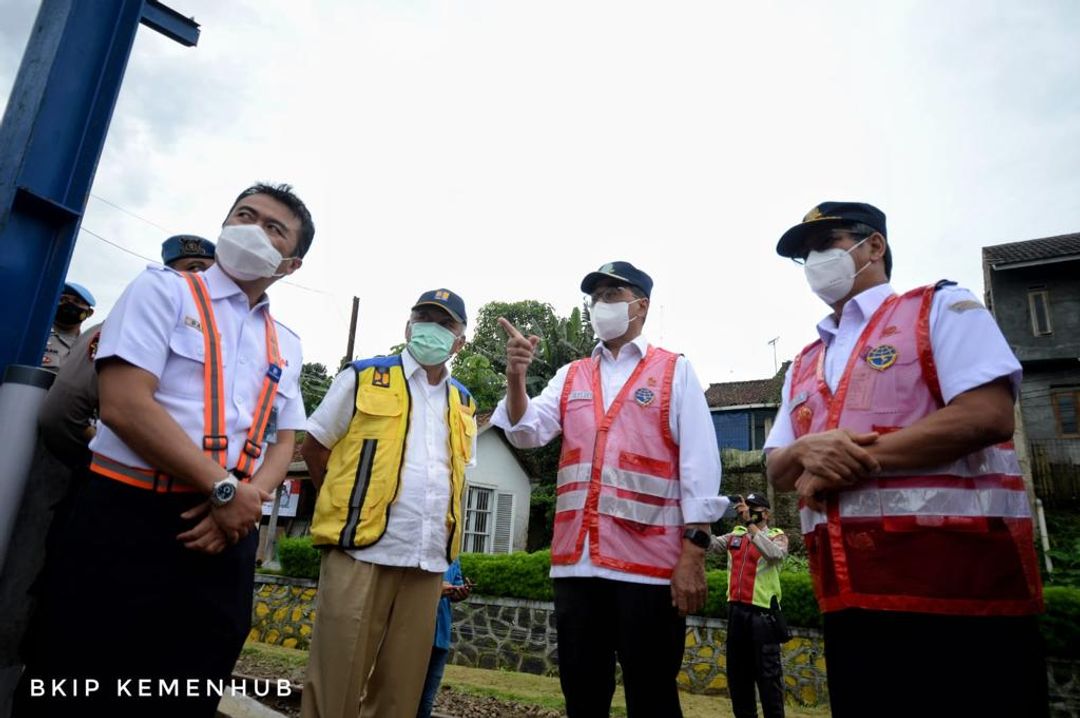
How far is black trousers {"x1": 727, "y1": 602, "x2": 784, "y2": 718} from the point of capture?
591cm

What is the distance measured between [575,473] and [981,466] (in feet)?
5.37

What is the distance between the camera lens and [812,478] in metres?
1.96

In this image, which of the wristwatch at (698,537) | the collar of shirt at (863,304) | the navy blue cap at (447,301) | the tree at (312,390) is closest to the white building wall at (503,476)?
the tree at (312,390)

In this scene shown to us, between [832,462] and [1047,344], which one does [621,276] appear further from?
[1047,344]

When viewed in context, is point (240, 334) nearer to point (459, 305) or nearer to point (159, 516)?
point (159, 516)

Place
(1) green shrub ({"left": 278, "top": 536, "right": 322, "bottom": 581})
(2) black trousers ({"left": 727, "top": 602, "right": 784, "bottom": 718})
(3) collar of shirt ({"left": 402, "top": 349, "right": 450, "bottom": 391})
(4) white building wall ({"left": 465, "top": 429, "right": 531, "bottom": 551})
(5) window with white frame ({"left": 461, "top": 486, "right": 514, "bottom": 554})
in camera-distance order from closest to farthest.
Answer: (3) collar of shirt ({"left": 402, "top": 349, "right": 450, "bottom": 391}), (2) black trousers ({"left": 727, "top": 602, "right": 784, "bottom": 718}), (1) green shrub ({"left": 278, "top": 536, "right": 322, "bottom": 581}), (5) window with white frame ({"left": 461, "top": 486, "right": 514, "bottom": 554}), (4) white building wall ({"left": 465, "top": 429, "right": 531, "bottom": 551})

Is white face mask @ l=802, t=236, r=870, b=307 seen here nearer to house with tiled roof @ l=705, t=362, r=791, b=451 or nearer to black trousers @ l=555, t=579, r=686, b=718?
black trousers @ l=555, t=579, r=686, b=718

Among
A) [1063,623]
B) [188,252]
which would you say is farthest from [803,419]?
[1063,623]

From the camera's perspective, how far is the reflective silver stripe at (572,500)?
2.94 m

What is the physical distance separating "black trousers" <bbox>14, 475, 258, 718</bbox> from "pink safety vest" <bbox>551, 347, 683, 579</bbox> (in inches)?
57.0

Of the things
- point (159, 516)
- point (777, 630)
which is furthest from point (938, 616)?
point (777, 630)

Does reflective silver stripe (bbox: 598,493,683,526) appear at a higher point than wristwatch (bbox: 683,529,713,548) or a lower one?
higher

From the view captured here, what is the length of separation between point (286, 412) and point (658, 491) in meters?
1.59

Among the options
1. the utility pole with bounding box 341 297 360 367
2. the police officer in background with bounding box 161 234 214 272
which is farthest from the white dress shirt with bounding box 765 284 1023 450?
the utility pole with bounding box 341 297 360 367
